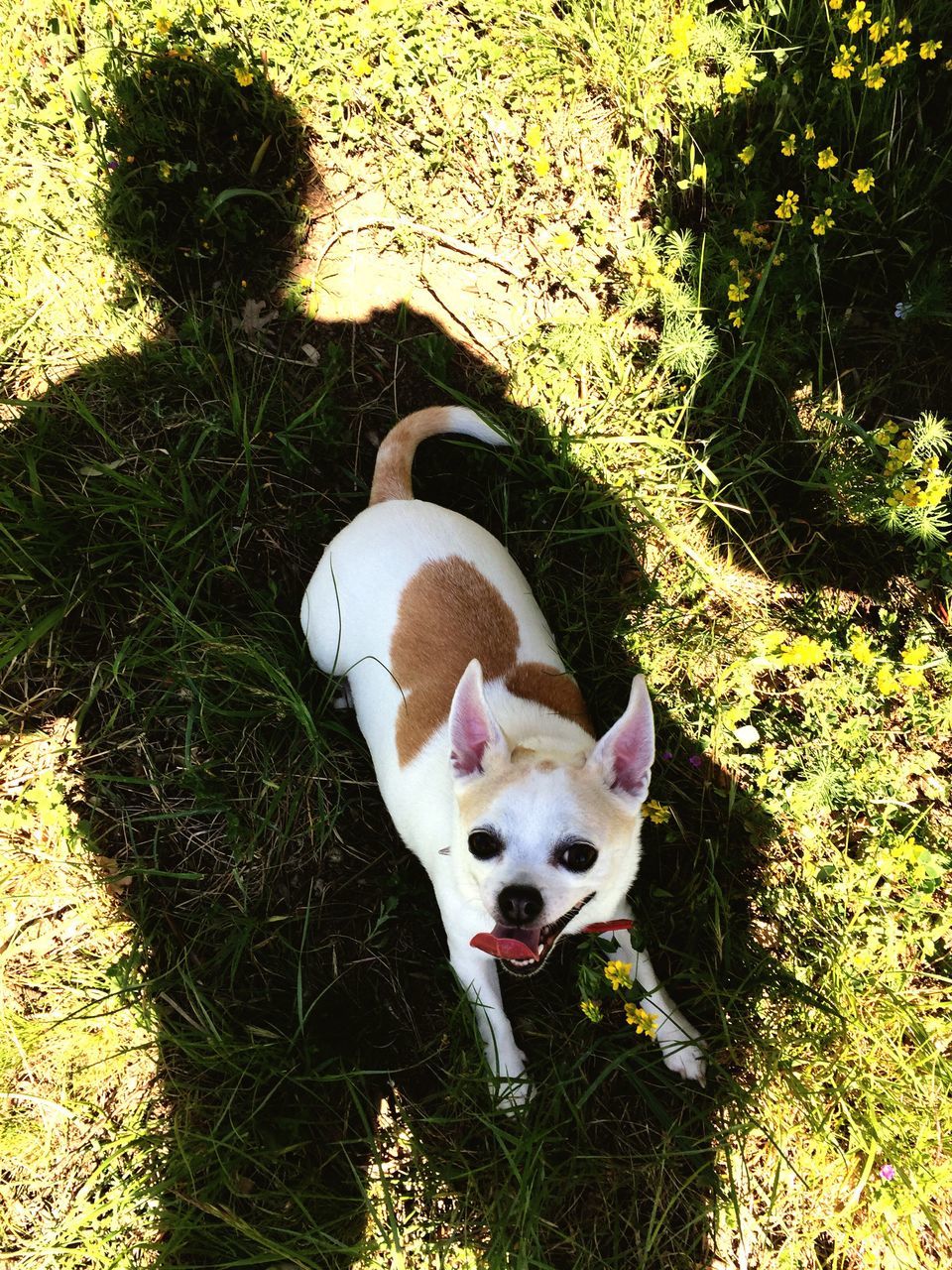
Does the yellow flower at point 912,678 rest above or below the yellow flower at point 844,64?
below

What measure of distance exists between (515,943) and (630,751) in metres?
0.62

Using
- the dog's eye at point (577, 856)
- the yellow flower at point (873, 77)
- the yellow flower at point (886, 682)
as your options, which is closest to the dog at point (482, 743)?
the dog's eye at point (577, 856)

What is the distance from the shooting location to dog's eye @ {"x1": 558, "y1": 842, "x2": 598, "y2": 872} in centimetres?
213

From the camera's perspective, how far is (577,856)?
2.15 meters

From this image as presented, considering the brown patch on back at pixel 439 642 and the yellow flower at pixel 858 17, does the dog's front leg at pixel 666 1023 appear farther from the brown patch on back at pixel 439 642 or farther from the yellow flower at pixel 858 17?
the yellow flower at pixel 858 17

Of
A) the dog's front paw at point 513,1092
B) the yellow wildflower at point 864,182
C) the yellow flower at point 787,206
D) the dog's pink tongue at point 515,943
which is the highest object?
the yellow wildflower at point 864,182

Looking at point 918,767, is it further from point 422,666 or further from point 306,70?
point 306,70

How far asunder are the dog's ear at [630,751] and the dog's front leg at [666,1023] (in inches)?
26.0

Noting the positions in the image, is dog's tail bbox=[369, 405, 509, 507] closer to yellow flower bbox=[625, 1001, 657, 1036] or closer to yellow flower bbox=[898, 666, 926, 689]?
yellow flower bbox=[898, 666, 926, 689]

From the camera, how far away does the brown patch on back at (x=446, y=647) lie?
8.37 ft

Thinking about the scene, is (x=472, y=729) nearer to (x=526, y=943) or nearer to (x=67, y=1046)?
(x=526, y=943)

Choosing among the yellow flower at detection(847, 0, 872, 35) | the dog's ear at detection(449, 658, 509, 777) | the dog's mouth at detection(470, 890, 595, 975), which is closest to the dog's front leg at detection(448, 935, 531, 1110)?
the dog's mouth at detection(470, 890, 595, 975)

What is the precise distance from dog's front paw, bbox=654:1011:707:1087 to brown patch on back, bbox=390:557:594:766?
1109mm

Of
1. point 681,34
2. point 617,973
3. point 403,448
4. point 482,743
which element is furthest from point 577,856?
point 681,34
